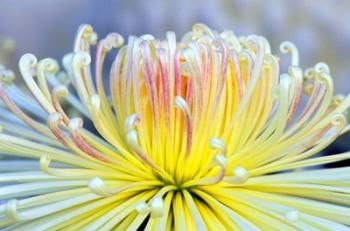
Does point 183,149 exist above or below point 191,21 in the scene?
below

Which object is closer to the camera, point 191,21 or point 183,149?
point 183,149

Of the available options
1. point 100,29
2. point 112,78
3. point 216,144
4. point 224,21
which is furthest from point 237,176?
point 100,29

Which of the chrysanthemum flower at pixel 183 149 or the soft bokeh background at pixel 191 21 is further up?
the soft bokeh background at pixel 191 21

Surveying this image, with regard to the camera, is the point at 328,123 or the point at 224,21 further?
the point at 224,21

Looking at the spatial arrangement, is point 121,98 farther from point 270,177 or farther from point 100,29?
point 100,29

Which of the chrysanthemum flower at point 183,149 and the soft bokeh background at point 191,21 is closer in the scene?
the chrysanthemum flower at point 183,149

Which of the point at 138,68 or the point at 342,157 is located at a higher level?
the point at 138,68
